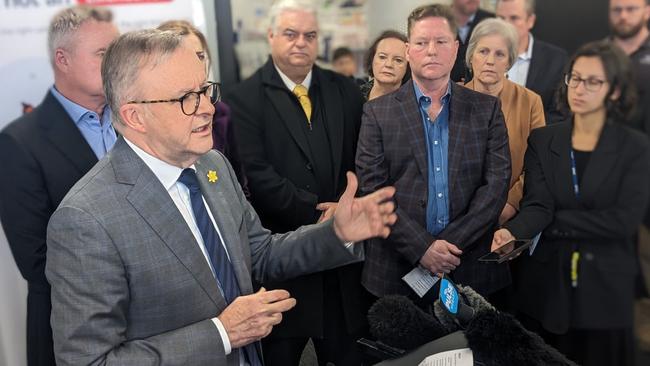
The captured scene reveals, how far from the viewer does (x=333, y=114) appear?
2244 mm

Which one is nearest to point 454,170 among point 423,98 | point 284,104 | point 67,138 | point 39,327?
point 423,98

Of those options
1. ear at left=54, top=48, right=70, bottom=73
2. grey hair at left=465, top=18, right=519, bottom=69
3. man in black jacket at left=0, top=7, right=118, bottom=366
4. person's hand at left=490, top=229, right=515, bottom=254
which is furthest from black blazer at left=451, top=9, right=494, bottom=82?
ear at left=54, top=48, right=70, bottom=73

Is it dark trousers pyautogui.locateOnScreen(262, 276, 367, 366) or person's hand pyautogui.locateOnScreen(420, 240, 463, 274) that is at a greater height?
person's hand pyautogui.locateOnScreen(420, 240, 463, 274)

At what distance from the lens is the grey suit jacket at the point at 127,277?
53.6 inches

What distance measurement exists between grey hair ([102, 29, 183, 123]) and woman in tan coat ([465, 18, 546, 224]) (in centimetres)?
107

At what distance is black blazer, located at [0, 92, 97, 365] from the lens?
6.88ft

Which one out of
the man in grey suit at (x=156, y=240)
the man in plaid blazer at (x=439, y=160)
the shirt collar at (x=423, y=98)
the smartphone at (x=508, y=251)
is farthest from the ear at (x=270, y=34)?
the smartphone at (x=508, y=251)

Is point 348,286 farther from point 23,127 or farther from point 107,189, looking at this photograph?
point 23,127

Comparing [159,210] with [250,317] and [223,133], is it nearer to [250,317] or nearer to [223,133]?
[250,317]

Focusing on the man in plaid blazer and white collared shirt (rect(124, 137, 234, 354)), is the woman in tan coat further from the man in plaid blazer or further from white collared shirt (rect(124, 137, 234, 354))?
white collared shirt (rect(124, 137, 234, 354))

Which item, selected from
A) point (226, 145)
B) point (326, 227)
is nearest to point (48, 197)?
point (226, 145)

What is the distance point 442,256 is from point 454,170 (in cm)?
33

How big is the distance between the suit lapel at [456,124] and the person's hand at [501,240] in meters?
0.26

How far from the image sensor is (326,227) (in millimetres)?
1665
